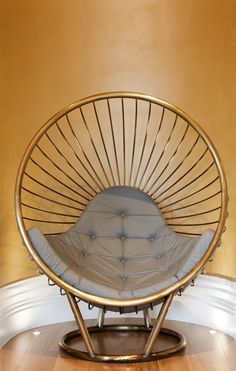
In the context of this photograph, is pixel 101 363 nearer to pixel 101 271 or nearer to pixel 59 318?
pixel 101 271

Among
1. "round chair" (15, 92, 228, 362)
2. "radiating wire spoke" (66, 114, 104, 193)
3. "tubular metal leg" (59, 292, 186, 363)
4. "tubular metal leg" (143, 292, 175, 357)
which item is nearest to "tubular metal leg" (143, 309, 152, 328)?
"round chair" (15, 92, 228, 362)

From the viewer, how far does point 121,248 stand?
130 inches

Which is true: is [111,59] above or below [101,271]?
above

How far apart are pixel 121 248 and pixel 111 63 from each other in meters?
1.08

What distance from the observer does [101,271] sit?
10.3 feet

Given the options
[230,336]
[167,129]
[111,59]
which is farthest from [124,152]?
[230,336]

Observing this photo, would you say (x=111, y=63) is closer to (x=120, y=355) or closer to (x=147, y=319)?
(x=147, y=319)

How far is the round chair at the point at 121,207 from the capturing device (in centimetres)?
286

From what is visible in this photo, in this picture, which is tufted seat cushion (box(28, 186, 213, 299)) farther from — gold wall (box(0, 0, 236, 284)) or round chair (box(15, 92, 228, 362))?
gold wall (box(0, 0, 236, 284))

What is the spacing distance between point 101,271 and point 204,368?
68 cm

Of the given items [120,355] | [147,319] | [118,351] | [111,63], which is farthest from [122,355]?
[111,63]

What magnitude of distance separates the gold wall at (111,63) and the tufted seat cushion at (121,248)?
48 centimetres

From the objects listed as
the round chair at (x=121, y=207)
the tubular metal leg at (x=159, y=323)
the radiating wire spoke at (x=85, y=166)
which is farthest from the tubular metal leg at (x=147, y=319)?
the radiating wire spoke at (x=85, y=166)

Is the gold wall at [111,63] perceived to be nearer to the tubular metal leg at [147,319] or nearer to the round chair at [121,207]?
the round chair at [121,207]
